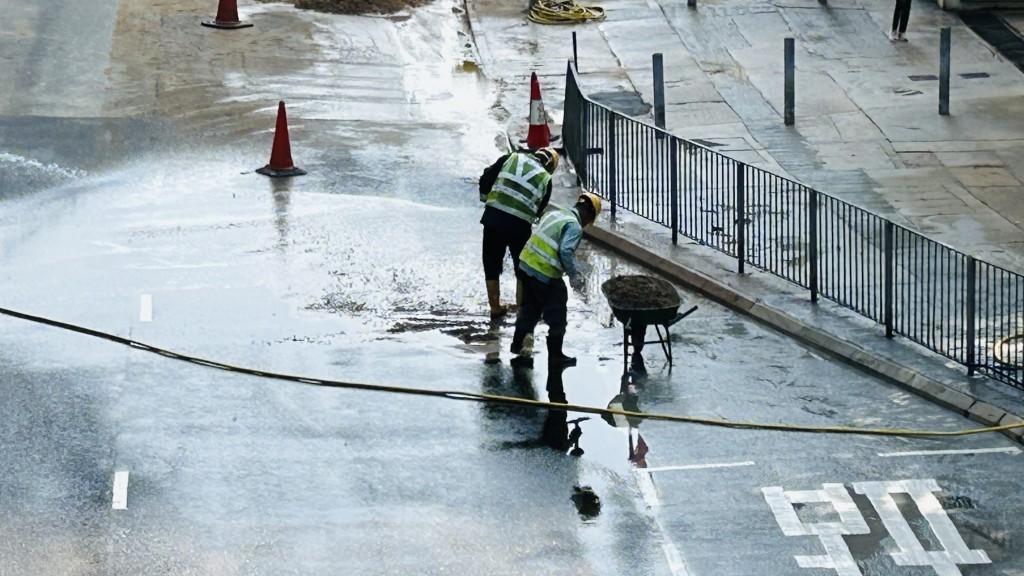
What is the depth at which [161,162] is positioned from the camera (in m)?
19.9

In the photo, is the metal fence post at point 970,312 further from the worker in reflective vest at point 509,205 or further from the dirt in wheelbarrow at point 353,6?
the dirt in wheelbarrow at point 353,6

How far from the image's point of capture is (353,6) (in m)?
27.9

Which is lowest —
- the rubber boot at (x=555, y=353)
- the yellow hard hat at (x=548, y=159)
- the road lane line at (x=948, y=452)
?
the road lane line at (x=948, y=452)

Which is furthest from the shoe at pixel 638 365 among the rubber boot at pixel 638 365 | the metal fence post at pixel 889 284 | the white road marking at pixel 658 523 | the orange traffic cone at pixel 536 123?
the orange traffic cone at pixel 536 123

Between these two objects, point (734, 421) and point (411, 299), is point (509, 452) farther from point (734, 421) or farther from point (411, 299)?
point (411, 299)

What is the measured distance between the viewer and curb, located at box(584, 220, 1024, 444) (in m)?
13.2

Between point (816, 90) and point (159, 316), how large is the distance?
1234cm

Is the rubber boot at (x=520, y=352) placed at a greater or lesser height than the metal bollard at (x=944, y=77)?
lesser

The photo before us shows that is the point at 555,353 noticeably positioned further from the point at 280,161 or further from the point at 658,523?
the point at 280,161

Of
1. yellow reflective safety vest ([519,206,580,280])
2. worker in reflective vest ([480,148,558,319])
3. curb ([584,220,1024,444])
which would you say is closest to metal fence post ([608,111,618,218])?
curb ([584,220,1024,444])

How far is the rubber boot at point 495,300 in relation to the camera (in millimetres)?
14992

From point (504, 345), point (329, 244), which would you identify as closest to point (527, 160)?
point (504, 345)

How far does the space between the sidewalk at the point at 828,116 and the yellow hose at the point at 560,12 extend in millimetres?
261

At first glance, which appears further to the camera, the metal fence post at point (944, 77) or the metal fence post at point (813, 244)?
the metal fence post at point (944, 77)
